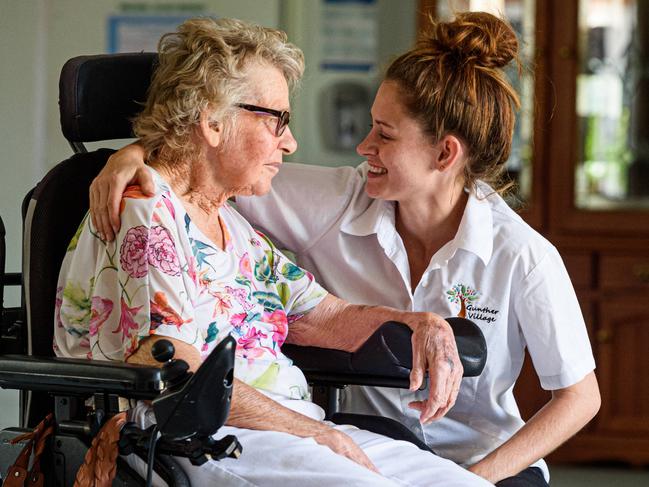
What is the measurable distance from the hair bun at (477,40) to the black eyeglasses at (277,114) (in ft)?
1.24

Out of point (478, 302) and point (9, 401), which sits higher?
point (478, 302)

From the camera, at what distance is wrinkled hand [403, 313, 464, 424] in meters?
1.60

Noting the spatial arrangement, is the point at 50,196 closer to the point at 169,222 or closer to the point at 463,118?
the point at 169,222

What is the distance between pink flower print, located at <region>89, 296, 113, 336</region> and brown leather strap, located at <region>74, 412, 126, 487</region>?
0.15 m

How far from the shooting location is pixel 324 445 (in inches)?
58.1

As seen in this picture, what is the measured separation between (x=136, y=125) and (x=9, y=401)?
2424mm

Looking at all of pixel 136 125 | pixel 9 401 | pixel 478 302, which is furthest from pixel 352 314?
pixel 9 401

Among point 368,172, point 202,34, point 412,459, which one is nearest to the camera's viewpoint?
point 412,459

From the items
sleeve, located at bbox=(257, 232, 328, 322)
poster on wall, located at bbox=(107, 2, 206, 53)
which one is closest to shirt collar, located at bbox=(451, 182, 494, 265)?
sleeve, located at bbox=(257, 232, 328, 322)

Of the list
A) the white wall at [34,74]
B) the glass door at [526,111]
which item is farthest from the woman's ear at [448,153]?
the white wall at [34,74]

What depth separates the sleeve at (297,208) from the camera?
6.43 feet

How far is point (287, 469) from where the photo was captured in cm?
138

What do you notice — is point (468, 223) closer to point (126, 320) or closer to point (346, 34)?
point (126, 320)

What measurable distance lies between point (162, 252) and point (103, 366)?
8.7 inches
